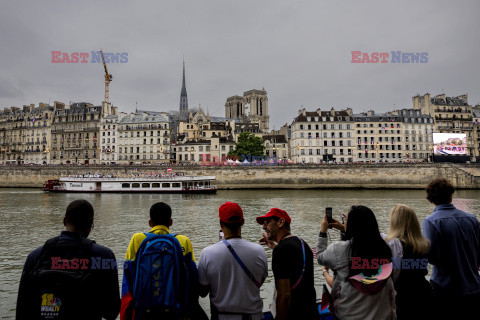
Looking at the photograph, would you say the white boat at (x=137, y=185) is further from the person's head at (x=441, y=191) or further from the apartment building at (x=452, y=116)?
the apartment building at (x=452, y=116)

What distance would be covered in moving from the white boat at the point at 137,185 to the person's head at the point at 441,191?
43.9 metres

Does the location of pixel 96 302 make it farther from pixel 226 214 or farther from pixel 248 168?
pixel 248 168

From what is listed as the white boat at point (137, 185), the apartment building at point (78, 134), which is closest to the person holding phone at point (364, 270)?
the white boat at point (137, 185)

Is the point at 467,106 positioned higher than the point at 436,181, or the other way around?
the point at 467,106

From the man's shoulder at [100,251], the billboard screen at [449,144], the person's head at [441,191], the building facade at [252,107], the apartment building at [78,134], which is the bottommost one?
the man's shoulder at [100,251]

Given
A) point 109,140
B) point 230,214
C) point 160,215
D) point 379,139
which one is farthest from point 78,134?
point 230,214

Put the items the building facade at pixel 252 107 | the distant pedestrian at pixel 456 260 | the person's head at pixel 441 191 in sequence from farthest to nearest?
the building facade at pixel 252 107 → the person's head at pixel 441 191 → the distant pedestrian at pixel 456 260

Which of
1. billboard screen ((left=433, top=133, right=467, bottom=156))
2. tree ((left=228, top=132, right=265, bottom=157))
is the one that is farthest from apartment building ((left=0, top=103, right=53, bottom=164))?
billboard screen ((left=433, top=133, right=467, bottom=156))

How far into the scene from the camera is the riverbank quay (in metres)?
54.4

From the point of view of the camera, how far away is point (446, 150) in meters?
60.3

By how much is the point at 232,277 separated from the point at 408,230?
2.15 m

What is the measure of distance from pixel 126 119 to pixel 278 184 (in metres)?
48.1

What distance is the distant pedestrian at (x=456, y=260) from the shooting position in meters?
3.89

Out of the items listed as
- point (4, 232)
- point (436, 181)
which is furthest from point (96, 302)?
point (4, 232)
